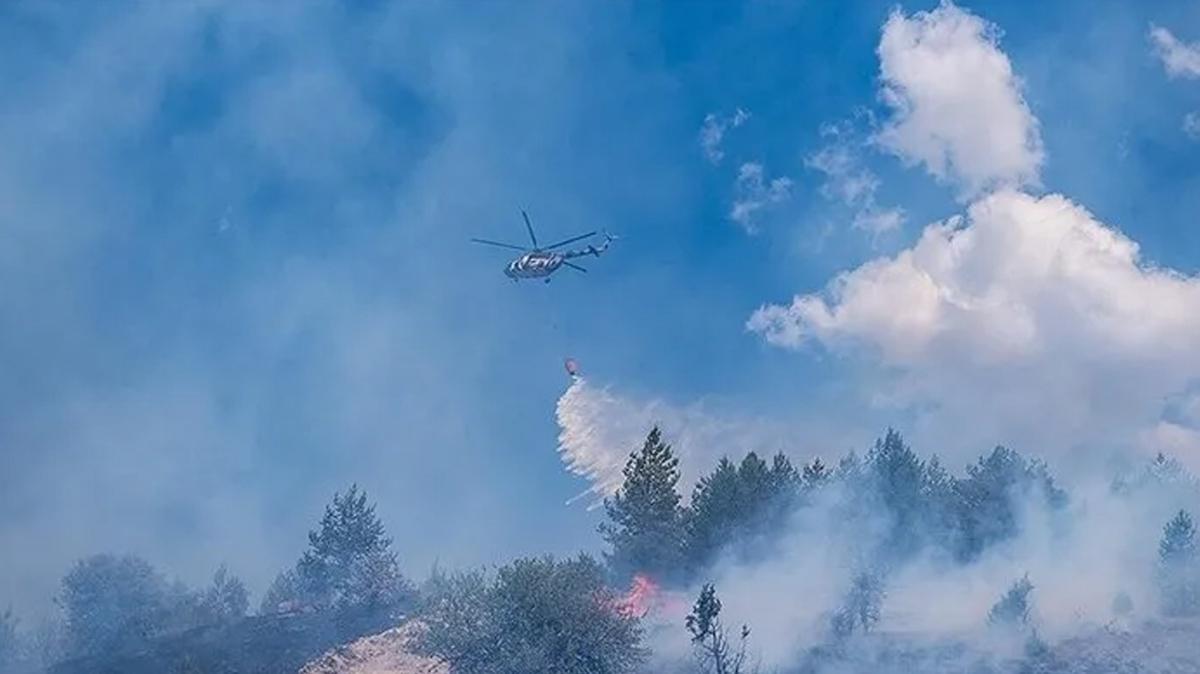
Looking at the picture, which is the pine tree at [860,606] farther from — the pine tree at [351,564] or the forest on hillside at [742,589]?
the pine tree at [351,564]

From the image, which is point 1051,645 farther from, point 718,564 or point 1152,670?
point 718,564

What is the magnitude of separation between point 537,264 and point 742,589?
93.4 feet

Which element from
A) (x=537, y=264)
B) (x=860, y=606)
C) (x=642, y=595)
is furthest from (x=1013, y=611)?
(x=537, y=264)

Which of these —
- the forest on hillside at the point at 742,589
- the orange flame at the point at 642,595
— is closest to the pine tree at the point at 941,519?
the forest on hillside at the point at 742,589

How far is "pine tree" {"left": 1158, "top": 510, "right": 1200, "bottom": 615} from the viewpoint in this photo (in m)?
76.1

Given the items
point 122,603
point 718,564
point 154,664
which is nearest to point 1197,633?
point 718,564

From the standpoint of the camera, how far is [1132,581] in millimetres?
84500

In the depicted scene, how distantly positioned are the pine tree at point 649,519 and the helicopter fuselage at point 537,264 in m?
17.1

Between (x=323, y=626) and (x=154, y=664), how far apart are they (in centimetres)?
1205

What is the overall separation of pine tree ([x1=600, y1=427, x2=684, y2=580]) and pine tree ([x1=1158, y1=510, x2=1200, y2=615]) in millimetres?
34314

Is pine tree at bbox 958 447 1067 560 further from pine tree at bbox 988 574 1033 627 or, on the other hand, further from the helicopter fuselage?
the helicopter fuselage

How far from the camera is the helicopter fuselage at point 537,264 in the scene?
71.8m

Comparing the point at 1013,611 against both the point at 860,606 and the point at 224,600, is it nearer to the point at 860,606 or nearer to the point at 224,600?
the point at 860,606

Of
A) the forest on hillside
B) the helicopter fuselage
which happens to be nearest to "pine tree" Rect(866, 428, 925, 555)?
the forest on hillside
